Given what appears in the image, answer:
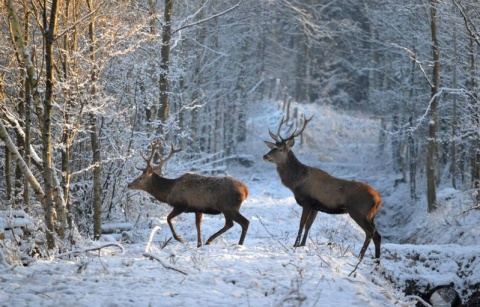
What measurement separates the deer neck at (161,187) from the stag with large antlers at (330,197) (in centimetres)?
227

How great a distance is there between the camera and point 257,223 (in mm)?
17047

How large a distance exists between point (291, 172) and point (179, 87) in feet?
45.5

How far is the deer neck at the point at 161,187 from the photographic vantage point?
11693mm

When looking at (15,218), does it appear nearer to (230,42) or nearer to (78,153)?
(78,153)

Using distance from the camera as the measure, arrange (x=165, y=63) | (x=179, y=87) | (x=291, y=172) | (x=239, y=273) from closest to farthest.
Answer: (x=239, y=273) < (x=291, y=172) < (x=165, y=63) < (x=179, y=87)

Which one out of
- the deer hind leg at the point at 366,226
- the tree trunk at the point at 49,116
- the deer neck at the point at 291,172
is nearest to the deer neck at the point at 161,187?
the deer neck at the point at 291,172

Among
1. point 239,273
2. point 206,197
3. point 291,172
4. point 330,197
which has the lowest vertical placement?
point 239,273

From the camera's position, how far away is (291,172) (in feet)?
35.4

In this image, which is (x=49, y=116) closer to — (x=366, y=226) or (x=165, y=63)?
(x=366, y=226)

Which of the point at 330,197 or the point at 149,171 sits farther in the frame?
the point at 149,171

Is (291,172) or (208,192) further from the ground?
(291,172)

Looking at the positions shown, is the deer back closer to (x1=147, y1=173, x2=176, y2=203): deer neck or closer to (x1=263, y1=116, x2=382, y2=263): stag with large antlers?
(x1=147, y1=173, x2=176, y2=203): deer neck

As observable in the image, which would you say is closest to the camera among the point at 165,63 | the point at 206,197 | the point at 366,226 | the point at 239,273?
the point at 239,273

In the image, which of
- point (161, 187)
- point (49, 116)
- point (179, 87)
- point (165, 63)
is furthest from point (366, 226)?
point (179, 87)
